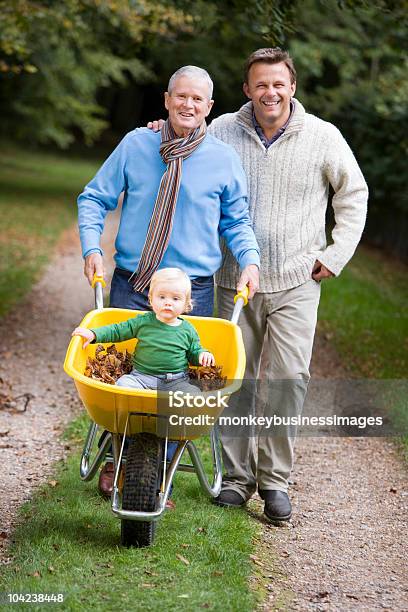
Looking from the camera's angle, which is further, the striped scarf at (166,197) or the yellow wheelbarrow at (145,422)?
the striped scarf at (166,197)

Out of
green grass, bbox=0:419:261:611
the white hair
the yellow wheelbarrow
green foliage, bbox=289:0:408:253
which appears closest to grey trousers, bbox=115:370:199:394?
the yellow wheelbarrow

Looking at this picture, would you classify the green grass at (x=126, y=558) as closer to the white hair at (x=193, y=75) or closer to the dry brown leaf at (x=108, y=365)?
the dry brown leaf at (x=108, y=365)

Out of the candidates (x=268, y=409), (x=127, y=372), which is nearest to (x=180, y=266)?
(x=127, y=372)

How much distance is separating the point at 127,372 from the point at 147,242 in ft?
1.91

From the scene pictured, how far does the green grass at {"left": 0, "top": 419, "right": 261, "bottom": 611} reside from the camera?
366cm

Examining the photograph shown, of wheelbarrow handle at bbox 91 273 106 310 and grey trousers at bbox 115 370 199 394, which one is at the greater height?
wheelbarrow handle at bbox 91 273 106 310

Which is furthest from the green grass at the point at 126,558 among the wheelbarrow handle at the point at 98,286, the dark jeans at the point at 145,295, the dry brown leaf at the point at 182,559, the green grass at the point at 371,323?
the green grass at the point at 371,323

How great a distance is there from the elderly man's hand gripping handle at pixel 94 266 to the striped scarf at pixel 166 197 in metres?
0.19

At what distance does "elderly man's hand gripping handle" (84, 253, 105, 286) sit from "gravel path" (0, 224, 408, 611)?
1.24 metres

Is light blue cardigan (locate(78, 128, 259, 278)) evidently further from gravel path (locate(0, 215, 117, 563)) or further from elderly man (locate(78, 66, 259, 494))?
gravel path (locate(0, 215, 117, 563))

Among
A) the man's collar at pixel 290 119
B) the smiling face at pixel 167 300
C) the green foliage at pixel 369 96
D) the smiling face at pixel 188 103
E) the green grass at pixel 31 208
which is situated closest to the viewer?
the smiling face at pixel 167 300

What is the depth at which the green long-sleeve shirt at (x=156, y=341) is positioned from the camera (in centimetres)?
400

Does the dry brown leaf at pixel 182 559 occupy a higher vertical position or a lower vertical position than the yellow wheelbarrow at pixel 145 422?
lower

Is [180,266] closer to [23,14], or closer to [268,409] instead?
[268,409]
